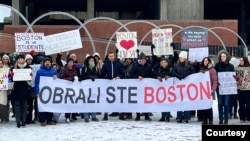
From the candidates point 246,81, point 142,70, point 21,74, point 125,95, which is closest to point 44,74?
point 21,74

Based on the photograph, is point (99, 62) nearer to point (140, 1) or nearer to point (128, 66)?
point (128, 66)

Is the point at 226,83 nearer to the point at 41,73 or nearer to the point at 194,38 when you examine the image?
the point at 41,73

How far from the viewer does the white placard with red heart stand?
15.0 m

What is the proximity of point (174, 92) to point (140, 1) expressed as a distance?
40280mm

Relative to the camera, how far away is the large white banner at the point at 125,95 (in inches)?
466

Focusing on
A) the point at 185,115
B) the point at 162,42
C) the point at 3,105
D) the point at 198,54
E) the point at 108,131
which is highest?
the point at 162,42

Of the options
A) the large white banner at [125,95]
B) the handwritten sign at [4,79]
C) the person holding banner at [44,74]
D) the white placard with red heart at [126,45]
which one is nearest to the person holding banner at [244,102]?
the large white banner at [125,95]

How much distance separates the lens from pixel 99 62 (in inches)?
505

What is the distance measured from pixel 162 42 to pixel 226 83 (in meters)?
4.41

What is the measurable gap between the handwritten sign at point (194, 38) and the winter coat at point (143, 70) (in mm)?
10033

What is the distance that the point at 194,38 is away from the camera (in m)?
22.5

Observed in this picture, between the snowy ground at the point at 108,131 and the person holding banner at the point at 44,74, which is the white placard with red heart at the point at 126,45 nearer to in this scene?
the snowy ground at the point at 108,131

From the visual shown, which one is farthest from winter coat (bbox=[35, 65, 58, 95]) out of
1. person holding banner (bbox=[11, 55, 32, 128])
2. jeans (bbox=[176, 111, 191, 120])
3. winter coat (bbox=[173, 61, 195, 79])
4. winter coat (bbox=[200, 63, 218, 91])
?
winter coat (bbox=[200, 63, 218, 91])

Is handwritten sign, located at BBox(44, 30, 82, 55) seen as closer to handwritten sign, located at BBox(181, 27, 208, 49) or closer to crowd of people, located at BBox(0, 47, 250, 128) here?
crowd of people, located at BBox(0, 47, 250, 128)
